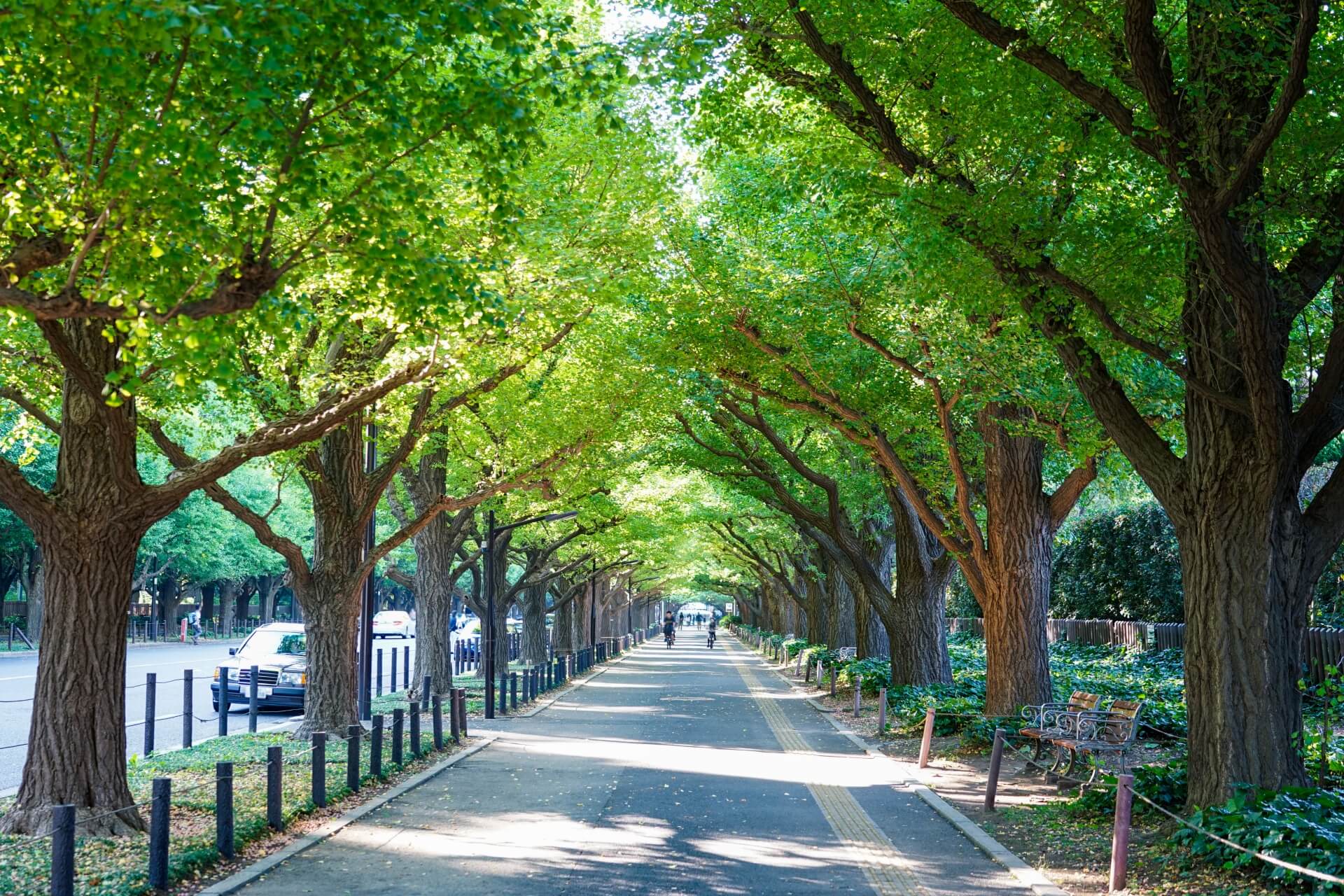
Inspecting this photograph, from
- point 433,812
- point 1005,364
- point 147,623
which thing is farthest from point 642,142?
point 147,623

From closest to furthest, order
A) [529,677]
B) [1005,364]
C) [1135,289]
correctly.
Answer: [1135,289] < [1005,364] < [529,677]

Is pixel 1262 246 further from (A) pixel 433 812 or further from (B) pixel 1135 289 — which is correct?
(A) pixel 433 812

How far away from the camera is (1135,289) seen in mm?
9523

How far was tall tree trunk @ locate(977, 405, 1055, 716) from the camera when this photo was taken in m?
15.9

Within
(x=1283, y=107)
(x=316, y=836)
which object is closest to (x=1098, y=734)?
(x=1283, y=107)

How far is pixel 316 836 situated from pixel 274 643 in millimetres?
15138

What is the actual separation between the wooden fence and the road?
12769 millimetres

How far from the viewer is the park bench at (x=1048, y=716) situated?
44.0 ft

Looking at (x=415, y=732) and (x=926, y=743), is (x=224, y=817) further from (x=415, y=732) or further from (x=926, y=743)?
(x=926, y=743)

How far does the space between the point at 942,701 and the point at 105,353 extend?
13.0 m

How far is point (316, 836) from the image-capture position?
9805 millimetres

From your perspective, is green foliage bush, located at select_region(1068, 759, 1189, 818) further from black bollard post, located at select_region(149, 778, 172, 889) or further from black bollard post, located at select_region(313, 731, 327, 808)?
black bollard post, located at select_region(149, 778, 172, 889)

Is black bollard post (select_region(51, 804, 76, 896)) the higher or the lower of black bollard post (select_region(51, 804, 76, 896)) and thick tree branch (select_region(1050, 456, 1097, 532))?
the lower

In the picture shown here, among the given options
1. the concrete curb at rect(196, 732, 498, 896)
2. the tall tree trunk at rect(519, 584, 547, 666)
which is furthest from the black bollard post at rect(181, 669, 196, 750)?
the tall tree trunk at rect(519, 584, 547, 666)
